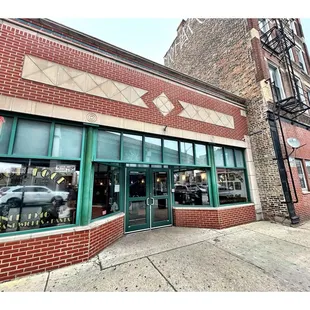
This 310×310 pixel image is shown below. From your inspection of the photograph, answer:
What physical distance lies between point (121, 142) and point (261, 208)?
269 inches

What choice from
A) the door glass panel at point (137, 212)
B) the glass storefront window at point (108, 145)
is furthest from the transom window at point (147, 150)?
the door glass panel at point (137, 212)

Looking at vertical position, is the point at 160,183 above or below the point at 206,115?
below

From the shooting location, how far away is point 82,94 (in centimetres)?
423

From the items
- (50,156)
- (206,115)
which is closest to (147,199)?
(50,156)

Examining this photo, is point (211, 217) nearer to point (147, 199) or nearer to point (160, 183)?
point (160, 183)

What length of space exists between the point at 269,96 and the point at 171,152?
19.0ft

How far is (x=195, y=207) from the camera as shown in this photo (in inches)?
237

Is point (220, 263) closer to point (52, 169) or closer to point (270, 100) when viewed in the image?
point (52, 169)

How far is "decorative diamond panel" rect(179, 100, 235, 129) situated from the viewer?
601 centimetres

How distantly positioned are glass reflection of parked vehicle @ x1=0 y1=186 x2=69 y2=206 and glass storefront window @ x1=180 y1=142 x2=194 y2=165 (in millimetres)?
3987

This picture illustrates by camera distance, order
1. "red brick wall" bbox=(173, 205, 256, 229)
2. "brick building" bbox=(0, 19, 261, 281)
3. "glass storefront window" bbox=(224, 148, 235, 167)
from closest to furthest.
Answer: "brick building" bbox=(0, 19, 261, 281)
"red brick wall" bbox=(173, 205, 256, 229)
"glass storefront window" bbox=(224, 148, 235, 167)

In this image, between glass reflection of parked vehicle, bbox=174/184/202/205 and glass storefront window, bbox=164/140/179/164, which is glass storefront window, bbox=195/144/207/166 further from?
glass reflection of parked vehicle, bbox=174/184/202/205

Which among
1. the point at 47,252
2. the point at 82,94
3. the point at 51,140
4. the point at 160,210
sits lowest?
the point at 47,252

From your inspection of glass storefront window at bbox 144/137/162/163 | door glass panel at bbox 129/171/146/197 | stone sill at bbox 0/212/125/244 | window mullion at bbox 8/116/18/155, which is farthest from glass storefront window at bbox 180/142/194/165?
window mullion at bbox 8/116/18/155
